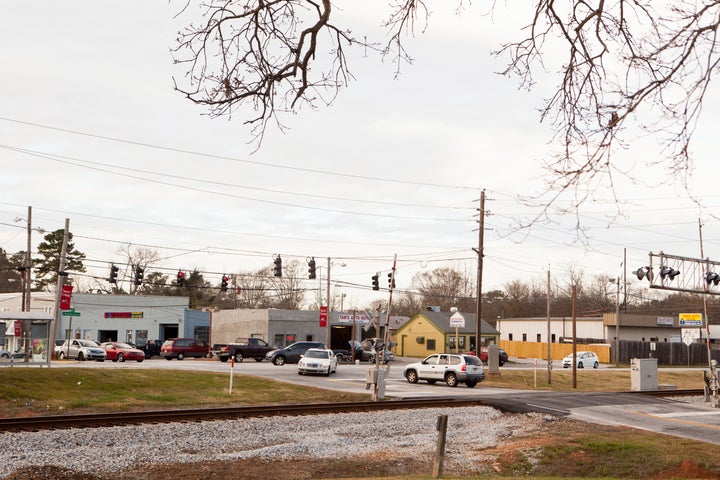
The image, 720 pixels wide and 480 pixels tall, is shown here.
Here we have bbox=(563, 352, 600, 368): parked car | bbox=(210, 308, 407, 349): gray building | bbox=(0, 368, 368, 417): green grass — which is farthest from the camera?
bbox=(210, 308, 407, 349): gray building

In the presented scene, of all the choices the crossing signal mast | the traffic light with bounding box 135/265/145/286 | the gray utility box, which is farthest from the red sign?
the gray utility box

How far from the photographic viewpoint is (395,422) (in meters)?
21.3

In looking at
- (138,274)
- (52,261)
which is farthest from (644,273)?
(52,261)

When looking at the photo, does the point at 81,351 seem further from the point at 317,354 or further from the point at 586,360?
the point at 586,360

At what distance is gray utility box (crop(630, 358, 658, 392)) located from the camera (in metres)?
36.5

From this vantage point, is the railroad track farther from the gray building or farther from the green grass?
the gray building

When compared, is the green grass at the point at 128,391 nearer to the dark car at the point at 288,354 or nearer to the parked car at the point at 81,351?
the dark car at the point at 288,354

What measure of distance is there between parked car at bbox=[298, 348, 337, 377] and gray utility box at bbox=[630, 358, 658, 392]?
15.8 meters

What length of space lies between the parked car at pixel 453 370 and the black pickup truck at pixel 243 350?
70.0ft

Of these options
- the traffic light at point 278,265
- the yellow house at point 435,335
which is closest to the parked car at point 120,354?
the traffic light at point 278,265

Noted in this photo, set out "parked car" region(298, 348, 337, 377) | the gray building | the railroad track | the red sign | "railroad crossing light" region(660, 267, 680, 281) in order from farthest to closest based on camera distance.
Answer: the gray building → the red sign → "parked car" region(298, 348, 337, 377) → "railroad crossing light" region(660, 267, 680, 281) → the railroad track

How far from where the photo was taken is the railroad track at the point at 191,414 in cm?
1822

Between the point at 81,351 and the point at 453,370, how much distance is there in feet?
92.1

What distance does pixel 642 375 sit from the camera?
36625 mm
